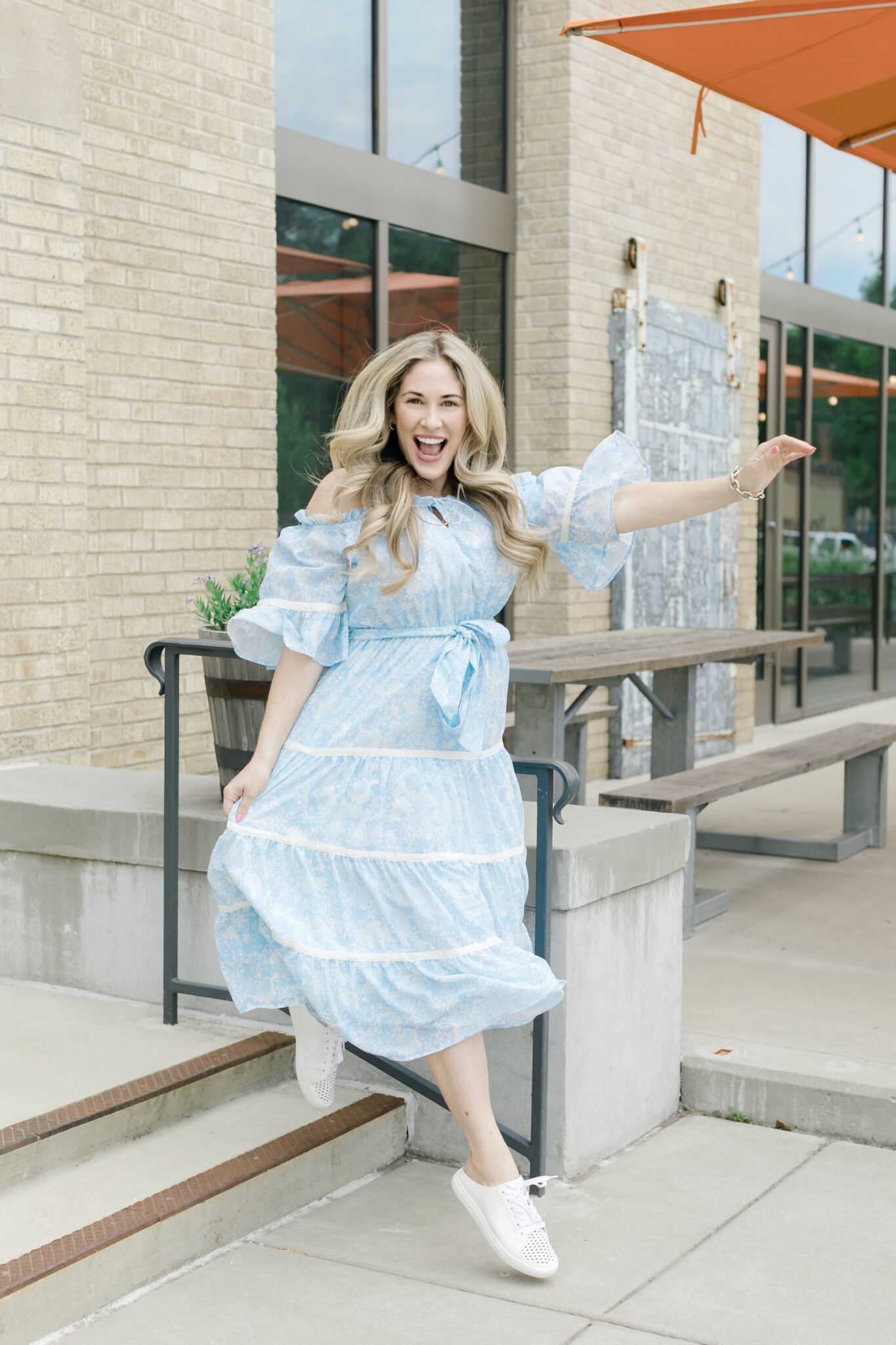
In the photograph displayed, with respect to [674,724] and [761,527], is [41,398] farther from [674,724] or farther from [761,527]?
[761,527]

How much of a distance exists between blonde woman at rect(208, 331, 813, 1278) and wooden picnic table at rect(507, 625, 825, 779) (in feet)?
3.99

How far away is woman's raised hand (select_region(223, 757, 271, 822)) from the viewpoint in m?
3.03

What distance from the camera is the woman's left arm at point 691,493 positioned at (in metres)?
2.95

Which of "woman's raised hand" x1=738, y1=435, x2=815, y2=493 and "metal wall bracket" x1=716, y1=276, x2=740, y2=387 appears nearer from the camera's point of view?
"woman's raised hand" x1=738, y1=435, x2=815, y2=493

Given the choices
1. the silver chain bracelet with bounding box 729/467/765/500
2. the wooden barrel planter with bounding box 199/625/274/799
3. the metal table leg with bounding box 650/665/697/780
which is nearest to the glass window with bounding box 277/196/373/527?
the metal table leg with bounding box 650/665/697/780

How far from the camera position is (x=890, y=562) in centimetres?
1277

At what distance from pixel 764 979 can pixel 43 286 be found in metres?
3.05

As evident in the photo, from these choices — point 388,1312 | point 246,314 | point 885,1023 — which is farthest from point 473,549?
point 246,314

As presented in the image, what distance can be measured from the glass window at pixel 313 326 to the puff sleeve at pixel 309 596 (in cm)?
344

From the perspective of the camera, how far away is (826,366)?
1149 centimetres

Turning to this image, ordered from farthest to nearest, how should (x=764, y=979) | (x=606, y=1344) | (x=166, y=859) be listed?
(x=764, y=979)
(x=166, y=859)
(x=606, y=1344)

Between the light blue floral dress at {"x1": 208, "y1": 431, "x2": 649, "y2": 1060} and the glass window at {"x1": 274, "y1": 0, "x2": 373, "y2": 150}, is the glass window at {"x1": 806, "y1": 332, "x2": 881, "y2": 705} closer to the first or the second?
the glass window at {"x1": 274, "y1": 0, "x2": 373, "y2": 150}

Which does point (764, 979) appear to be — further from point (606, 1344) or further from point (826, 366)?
point (826, 366)

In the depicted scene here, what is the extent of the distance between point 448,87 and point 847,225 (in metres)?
4.96
